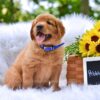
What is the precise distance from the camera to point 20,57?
83.4 inches

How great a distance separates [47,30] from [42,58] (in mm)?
150

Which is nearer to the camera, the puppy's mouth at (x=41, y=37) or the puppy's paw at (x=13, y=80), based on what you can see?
the puppy's mouth at (x=41, y=37)

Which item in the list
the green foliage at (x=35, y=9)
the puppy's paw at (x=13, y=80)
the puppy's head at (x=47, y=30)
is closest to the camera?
the puppy's head at (x=47, y=30)

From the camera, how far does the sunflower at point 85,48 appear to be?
6.48 feet

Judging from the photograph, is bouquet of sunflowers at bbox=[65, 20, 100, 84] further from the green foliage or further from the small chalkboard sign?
the green foliage

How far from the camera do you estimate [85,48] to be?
2.00m

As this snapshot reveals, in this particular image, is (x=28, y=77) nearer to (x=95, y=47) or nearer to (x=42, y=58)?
(x=42, y=58)

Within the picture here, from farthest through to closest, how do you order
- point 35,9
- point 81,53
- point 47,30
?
point 35,9, point 81,53, point 47,30

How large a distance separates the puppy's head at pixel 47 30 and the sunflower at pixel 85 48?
0.38 ft

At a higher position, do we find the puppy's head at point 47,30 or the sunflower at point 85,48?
the puppy's head at point 47,30

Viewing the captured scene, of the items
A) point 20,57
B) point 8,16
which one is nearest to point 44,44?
point 20,57

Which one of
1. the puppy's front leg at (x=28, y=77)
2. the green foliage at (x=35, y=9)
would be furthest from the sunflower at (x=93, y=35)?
the green foliage at (x=35, y=9)

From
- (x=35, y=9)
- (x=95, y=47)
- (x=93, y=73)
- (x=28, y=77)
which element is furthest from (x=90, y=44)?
(x=35, y=9)

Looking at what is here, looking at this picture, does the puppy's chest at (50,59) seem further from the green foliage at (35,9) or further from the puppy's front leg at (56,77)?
the green foliage at (35,9)
